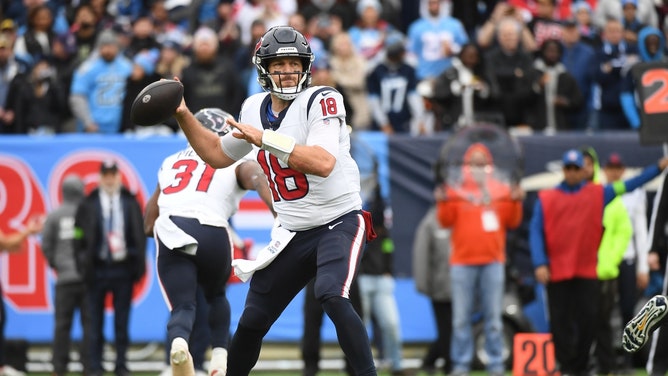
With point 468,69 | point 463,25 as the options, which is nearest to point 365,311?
point 468,69

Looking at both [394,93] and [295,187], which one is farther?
[394,93]

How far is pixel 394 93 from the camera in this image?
14680mm

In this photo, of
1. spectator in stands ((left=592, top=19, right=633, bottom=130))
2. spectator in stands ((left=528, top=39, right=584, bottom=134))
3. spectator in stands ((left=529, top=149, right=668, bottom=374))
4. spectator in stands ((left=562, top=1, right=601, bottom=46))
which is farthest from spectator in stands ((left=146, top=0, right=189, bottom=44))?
spectator in stands ((left=529, top=149, right=668, bottom=374))

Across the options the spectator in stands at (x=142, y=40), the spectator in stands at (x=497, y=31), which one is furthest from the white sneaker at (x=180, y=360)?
the spectator in stands at (x=142, y=40)

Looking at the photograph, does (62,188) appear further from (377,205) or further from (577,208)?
(577,208)

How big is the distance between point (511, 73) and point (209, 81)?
11.3 ft

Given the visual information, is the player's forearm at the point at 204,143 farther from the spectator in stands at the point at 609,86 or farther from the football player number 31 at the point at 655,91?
the spectator in stands at the point at 609,86

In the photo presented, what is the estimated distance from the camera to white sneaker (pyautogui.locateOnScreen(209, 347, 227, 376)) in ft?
26.6

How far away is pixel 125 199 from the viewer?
12.8 metres

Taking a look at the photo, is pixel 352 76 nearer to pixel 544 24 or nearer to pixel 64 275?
pixel 544 24

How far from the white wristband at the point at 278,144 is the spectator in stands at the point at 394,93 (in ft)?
26.3

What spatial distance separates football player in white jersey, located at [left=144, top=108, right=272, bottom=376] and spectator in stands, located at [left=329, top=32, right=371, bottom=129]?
19.5ft

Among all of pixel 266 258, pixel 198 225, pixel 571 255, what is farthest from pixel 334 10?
pixel 266 258

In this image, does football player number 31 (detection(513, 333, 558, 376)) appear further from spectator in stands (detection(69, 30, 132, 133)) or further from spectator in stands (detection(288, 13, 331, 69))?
spectator in stands (detection(69, 30, 132, 133))
